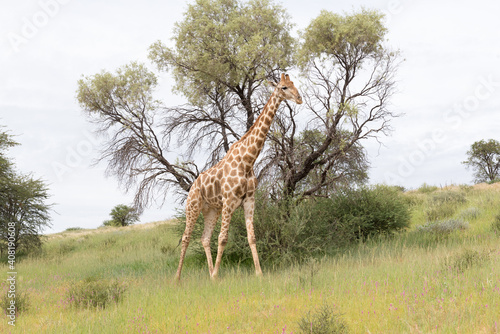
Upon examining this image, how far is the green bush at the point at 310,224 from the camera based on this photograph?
35.7 ft

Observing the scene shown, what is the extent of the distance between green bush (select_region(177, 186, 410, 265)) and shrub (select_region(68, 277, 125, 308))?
433 centimetres

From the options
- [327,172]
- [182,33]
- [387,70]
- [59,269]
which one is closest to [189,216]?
[327,172]

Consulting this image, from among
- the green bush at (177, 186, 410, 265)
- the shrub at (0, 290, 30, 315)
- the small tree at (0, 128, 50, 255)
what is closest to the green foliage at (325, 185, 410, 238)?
the green bush at (177, 186, 410, 265)

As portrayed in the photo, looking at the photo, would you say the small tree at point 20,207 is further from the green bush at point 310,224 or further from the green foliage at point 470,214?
the green foliage at point 470,214

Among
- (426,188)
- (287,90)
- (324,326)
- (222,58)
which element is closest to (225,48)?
(222,58)

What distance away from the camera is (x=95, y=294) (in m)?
7.50

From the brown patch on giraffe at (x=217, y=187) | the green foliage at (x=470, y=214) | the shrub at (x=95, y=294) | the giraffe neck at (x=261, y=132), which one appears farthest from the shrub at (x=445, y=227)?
the shrub at (x=95, y=294)

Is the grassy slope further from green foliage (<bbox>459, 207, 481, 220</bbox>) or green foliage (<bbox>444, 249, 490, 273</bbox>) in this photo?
green foliage (<bbox>459, 207, 481, 220</bbox>)

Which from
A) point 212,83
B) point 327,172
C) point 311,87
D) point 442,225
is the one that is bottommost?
point 442,225

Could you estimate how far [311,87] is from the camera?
1345cm

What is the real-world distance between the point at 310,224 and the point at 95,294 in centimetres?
654

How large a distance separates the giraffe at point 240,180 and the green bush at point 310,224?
2056 millimetres

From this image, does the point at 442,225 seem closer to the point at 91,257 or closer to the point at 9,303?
the point at 9,303

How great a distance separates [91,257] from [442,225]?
46.7ft
